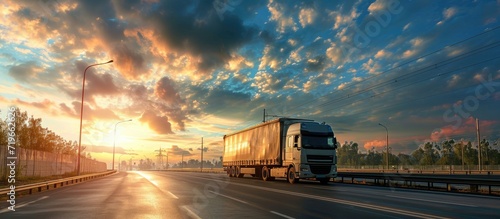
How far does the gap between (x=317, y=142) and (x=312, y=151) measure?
2.74ft

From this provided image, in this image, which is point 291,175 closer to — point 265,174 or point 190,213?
point 265,174

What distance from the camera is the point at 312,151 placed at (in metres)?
26.4

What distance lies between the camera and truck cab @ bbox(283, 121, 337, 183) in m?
26.1

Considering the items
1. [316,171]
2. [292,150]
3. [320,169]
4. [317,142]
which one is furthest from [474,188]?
[292,150]

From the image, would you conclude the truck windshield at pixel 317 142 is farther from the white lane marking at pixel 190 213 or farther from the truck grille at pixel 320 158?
the white lane marking at pixel 190 213

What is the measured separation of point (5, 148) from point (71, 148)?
272ft

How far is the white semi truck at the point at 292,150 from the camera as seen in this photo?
26.3 m

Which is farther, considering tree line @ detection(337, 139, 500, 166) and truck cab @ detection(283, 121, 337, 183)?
tree line @ detection(337, 139, 500, 166)

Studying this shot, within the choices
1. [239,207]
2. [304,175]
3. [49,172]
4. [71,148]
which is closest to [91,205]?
[239,207]

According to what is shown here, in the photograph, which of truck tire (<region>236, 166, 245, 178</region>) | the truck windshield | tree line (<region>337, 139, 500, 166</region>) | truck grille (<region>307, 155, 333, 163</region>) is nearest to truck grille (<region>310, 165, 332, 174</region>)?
truck grille (<region>307, 155, 333, 163</region>)

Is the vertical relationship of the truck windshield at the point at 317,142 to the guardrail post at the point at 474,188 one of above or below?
above

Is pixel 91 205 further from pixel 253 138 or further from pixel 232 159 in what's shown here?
pixel 232 159

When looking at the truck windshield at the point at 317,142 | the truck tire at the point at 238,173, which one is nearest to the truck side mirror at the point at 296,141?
the truck windshield at the point at 317,142

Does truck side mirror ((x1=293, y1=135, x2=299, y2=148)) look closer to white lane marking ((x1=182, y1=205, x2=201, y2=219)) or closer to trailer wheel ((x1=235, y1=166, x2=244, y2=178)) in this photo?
trailer wheel ((x1=235, y1=166, x2=244, y2=178))
